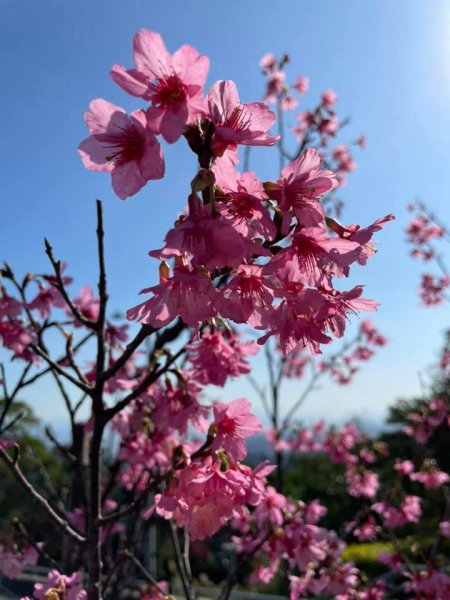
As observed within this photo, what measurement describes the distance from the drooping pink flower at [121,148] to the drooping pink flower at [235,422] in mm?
591

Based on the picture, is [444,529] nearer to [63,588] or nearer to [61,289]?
[63,588]

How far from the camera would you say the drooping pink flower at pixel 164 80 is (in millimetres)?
767

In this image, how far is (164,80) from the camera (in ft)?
2.64

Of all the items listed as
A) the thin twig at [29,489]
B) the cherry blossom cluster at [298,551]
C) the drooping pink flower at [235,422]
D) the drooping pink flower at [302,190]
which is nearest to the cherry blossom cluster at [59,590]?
the thin twig at [29,489]

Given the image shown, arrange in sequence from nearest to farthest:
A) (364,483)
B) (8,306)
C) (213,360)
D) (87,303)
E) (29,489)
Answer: (29,489) < (213,360) < (8,306) < (87,303) < (364,483)

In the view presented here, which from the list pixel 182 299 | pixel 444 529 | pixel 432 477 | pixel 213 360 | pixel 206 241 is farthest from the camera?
pixel 432 477

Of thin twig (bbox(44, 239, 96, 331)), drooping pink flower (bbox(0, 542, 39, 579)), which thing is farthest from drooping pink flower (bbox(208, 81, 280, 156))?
drooping pink flower (bbox(0, 542, 39, 579))

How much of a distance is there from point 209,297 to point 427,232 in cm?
684

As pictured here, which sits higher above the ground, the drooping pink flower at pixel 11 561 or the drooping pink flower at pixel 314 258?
the drooping pink flower at pixel 314 258

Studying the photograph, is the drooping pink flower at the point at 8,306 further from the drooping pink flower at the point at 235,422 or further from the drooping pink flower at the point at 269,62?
the drooping pink flower at the point at 269,62

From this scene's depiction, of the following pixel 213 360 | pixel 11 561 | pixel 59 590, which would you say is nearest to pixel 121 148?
pixel 213 360

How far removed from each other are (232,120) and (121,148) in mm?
205

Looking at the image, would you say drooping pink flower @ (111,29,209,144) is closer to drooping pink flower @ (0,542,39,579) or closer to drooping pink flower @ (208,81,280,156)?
drooping pink flower @ (208,81,280,156)

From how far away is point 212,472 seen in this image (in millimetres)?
1069
